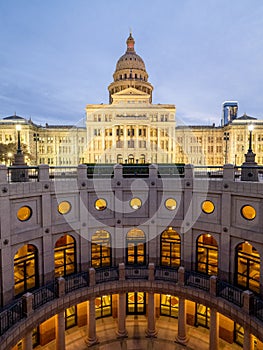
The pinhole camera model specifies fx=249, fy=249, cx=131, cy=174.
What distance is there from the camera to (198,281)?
16219 millimetres

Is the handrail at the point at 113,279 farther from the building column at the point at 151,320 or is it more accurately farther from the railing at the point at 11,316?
the building column at the point at 151,320

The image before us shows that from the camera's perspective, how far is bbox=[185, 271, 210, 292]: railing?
15.8m

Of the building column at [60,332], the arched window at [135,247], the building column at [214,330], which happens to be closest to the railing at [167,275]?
the arched window at [135,247]

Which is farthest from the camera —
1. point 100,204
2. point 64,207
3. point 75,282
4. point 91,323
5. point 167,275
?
point 100,204

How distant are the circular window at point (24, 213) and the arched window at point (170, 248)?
31.0ft

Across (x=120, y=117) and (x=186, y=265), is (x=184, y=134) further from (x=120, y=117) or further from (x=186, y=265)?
(x=186, y=265)

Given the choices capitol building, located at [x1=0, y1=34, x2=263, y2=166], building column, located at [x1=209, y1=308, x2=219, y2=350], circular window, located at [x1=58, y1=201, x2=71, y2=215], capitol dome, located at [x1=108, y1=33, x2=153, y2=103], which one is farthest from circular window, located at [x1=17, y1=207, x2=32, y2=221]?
capitol dome, located at [x1=108, y1=33, x2=153, y2=103]

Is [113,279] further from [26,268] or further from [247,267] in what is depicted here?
[247,267]

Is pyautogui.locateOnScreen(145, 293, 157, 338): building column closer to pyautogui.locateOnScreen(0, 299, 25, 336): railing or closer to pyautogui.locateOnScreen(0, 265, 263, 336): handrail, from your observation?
pyautogui.locateOnScreen(0, 265, 263, 336): handrail

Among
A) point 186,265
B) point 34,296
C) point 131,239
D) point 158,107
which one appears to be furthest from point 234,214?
point 158,107

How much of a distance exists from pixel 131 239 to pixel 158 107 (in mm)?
72893

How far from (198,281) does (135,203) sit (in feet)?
21.8

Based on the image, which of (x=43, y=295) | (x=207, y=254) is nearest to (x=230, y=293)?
(x=207, y=254)

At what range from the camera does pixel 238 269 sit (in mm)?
16031
